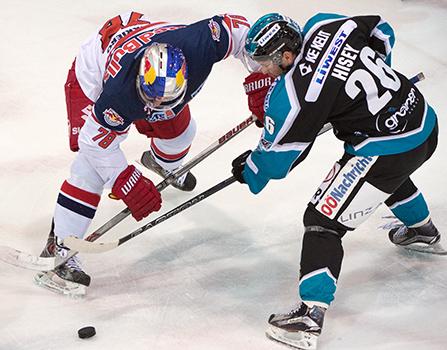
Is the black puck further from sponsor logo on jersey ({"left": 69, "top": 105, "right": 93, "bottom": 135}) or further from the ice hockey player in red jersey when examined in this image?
sponsor logo on jersey ({"left": 69, "top": 105, "right": 93, "bottom": 135})

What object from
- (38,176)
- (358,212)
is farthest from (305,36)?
(38,176)

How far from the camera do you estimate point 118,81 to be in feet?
10.2

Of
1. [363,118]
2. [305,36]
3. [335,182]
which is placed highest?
[305,36]

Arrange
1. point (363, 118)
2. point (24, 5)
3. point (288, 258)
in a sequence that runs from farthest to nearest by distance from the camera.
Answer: point (24, 5), point (288, 258), point (363, 118)

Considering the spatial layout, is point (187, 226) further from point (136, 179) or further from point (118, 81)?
point (118, 81)

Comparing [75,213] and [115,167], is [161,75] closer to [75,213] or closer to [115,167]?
[115,167]

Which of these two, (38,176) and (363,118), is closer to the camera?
(363,118)

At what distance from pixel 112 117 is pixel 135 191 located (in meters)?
0.28

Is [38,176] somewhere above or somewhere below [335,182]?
below

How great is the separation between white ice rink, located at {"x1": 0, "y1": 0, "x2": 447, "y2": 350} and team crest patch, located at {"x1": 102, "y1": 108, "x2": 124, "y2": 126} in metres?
0.68

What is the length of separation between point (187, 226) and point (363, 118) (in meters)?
1.17

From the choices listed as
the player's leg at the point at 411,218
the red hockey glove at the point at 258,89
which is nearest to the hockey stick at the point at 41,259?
the red hockey glove at the point at 258,89

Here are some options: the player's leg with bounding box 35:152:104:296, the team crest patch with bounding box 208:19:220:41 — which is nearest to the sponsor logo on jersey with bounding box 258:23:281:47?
the team crest patch with bounding box 208:19:220:41

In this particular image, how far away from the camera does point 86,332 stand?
3.14m
